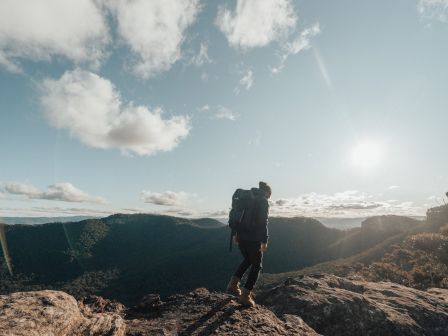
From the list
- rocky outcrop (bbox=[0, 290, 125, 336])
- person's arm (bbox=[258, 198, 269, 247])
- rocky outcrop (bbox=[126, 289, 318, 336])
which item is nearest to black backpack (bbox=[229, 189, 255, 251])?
person's arm (bbox=[258, 198, 269, 247])

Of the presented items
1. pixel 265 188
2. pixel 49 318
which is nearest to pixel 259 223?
pixel 265 188

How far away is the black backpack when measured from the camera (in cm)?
800

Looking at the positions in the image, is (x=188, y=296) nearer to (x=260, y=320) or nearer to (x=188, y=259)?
(x=260, y=320)

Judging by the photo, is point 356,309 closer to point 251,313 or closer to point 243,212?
point 251,313

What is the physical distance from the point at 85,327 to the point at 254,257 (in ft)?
13.5

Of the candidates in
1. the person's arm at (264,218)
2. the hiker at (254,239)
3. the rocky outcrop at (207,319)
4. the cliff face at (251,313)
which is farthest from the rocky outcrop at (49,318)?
the person's arm at (264,218)

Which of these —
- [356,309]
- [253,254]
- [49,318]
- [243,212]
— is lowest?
[356,309]

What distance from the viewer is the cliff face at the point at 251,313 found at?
5.68 meters

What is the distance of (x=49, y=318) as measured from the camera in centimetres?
546

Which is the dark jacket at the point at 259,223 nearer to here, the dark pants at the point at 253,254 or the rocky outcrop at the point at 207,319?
the dark pants at the point at 253,254

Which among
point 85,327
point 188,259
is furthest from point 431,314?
point 188,259

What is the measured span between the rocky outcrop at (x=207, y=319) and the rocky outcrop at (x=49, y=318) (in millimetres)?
579

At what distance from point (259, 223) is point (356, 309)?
12.2ft

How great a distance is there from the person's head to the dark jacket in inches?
10.2
